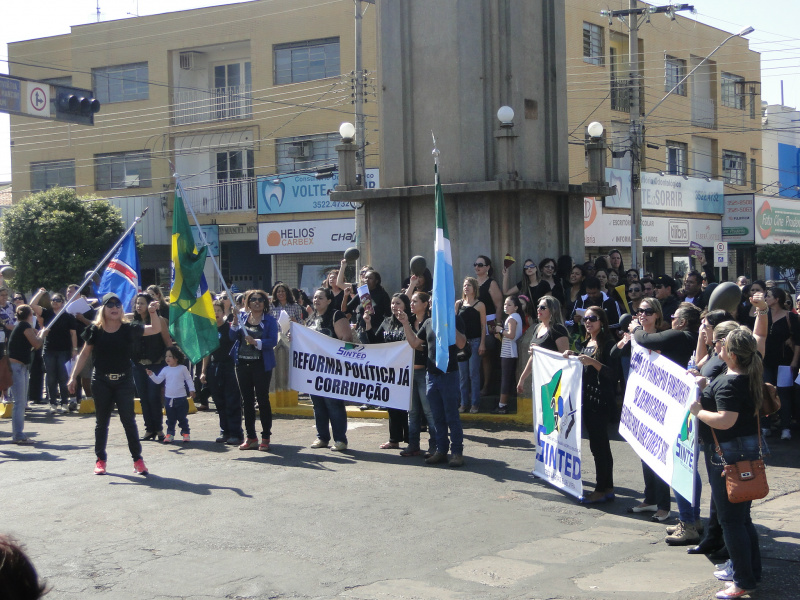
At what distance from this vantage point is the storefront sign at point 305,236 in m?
33.5

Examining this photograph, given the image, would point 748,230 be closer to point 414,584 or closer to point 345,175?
point 345,175

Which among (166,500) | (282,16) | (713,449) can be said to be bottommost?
(166,500)

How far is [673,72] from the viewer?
41.4 meters

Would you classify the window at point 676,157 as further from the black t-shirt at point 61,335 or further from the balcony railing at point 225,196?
the black t-shirt at point 61,335

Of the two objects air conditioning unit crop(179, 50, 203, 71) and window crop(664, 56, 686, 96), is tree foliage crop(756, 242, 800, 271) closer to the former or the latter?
window crop(664, 56, 686, 96)

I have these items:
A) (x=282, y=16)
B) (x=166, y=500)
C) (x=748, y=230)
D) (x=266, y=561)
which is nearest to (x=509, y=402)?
(x=166, y=500)

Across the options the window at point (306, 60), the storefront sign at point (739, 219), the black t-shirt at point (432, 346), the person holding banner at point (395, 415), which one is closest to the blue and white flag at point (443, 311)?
the black t-shirt at point (432, 346)

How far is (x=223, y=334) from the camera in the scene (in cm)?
1177

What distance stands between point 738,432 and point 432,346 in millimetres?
4285

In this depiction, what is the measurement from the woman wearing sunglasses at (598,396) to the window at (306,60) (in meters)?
27.4

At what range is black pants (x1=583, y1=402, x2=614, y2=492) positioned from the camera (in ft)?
27.0

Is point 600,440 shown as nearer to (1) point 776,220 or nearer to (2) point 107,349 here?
(2) point 107,349

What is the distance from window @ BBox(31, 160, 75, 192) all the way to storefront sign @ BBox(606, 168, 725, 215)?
72.9ft

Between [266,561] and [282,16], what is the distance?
3073 cm
